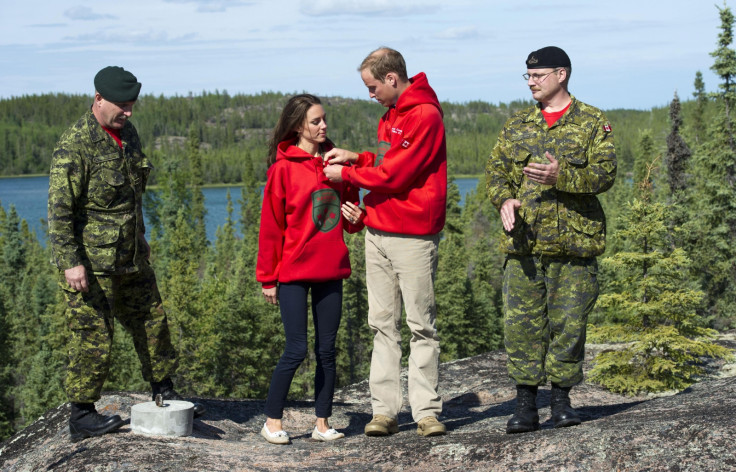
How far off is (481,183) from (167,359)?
115 meters

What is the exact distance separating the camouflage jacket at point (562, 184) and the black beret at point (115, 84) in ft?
9.64

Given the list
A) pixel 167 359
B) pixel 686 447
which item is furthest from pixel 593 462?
pixel 167 359

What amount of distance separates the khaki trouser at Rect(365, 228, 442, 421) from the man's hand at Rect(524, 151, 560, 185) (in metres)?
1.01

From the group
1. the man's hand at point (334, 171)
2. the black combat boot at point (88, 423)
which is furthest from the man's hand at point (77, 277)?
the man's hand at point (334, 171)

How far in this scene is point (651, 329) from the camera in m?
9.26

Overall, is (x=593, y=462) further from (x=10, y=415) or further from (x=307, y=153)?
(x=10, y=415)

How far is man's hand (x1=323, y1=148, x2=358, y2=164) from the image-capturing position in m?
5.95

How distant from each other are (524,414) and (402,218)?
5.85ft

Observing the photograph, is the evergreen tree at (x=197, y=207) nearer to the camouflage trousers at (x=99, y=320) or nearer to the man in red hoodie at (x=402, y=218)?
the camouflage trousers at (x=99, y=320)

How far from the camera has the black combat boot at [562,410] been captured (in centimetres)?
566

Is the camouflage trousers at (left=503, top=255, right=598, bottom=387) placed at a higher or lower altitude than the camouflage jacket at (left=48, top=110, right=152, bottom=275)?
lower

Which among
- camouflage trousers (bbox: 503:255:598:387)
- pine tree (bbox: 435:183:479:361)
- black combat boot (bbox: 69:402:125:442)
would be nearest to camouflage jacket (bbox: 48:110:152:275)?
black combat boot (bbox: 69:402:125:442)

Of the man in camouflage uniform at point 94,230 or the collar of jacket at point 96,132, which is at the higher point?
the collar of jacket at point 96,132

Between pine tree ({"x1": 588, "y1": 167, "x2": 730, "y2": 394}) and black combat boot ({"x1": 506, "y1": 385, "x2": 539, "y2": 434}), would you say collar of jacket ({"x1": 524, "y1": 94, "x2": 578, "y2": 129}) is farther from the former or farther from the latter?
pine tree ({"x1": 588, "y1": 167, "x2": 730, "y2": 394})
